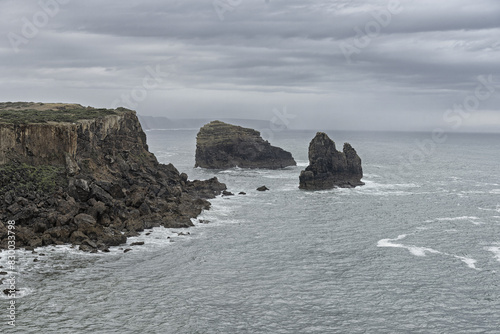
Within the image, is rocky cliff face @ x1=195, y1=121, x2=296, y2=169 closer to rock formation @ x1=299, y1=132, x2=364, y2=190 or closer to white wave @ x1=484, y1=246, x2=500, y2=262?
rock formation @ x1=299, y1=132, x2=364, y2=190

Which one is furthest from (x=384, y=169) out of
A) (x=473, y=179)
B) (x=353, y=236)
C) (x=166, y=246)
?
(x=166, y=246)

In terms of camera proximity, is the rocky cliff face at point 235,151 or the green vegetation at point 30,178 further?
the rocky cliff face at point 235,151

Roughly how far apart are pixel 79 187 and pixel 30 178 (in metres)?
7.83

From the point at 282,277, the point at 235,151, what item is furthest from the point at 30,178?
the point at 235,151

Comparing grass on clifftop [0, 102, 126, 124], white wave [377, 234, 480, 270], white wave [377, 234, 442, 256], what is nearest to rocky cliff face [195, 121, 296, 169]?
grass on clifftop [0, 102, 126, 124]

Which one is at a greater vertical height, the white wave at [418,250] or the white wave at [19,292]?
the white wave at [418,250]

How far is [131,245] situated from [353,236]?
101 feet

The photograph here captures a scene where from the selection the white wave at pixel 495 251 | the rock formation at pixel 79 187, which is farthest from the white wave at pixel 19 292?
the white wave at pixel 495 251

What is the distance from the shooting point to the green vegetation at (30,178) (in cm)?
7200

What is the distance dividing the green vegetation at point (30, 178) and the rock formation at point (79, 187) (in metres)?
0.13

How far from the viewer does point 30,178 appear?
74250 mm

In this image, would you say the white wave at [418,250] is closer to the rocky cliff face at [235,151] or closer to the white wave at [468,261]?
the white wave at [468,261]

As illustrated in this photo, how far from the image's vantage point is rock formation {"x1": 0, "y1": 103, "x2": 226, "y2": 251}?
65125 millimetres

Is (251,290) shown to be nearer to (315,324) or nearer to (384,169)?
(315,324)
